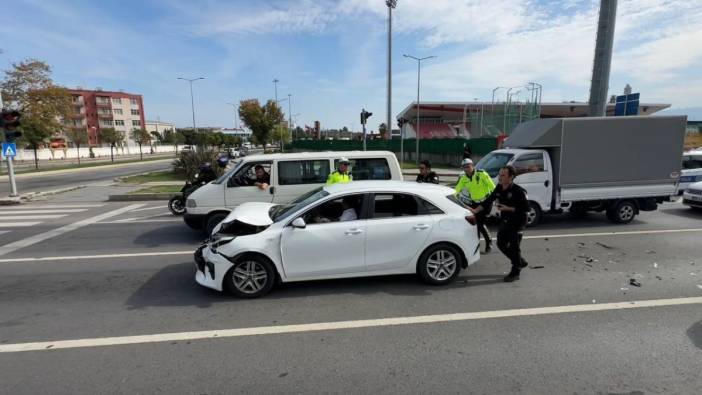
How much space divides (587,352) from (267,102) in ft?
155

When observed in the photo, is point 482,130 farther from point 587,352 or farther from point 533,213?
point 587,352

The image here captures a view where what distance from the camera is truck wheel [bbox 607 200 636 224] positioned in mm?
8797

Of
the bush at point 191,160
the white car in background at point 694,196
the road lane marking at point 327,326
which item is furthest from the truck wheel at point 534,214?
the bush at point 191,160

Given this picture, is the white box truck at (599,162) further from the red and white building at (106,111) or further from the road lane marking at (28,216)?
the red and white building at (106,111)

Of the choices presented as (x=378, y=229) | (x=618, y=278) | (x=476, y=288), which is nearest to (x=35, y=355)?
(x=378, y=229)

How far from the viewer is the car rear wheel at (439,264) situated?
5.06 m

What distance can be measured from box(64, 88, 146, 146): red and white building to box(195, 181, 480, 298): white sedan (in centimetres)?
9642

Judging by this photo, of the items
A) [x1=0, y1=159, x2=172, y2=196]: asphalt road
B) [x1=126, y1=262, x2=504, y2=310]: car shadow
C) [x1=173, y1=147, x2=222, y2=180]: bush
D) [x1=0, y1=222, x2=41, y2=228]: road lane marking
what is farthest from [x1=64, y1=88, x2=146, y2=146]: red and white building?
[x1=126, y1=262, x2=504, y2=310]: car shadow

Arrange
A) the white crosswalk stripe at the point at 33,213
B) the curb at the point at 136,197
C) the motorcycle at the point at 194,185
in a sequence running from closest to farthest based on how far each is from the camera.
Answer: the motorcycle at the point at 194,185, the white crosswalk stripe at the point at 33,213, the curb at the point at 136,197

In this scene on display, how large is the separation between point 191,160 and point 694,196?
70.1ft

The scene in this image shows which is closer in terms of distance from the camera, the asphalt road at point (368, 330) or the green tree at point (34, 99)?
the asphalt road at point (368, 330)

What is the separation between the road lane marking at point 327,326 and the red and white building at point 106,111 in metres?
96.5

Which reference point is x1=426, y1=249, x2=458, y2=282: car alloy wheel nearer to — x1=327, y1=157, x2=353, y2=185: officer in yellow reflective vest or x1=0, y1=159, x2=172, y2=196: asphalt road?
x1=327, y1=157, x2=353, y2=185: officer in yellow reflective vest

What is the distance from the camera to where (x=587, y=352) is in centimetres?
348
